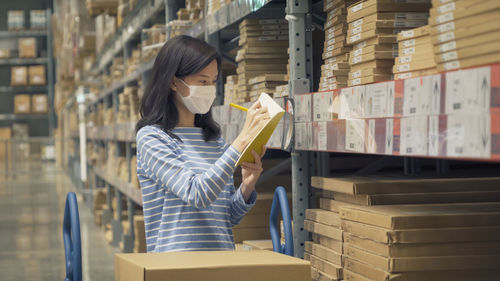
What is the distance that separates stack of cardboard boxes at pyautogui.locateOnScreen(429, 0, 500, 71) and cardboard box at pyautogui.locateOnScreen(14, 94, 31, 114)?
22.7m

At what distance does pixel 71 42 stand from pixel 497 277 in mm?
12922

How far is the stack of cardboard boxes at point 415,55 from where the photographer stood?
1.83 m

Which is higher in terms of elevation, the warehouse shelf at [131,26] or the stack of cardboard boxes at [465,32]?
the warehouse shelf at [131,26]

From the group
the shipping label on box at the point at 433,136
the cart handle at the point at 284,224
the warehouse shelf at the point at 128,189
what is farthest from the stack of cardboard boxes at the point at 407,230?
the warehouse shelf at the point at 128,189

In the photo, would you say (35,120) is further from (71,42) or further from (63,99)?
(71,42)

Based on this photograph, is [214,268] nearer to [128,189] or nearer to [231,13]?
[231,13]

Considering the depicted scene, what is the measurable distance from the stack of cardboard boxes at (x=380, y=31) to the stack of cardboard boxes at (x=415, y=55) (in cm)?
20

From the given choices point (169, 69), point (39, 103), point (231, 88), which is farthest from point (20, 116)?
point (169, 69)

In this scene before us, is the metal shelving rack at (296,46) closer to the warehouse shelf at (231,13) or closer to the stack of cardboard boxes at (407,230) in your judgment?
the warehouse shelf at (231,13)

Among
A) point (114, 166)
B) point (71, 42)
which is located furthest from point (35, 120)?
point (114, 166)

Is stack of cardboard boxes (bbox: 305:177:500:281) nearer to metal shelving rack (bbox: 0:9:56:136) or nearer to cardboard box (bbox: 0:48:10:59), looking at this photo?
metal shelving rack (bbox: 0:9:56:136)

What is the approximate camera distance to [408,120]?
1688 mm

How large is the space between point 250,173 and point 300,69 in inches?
17.9

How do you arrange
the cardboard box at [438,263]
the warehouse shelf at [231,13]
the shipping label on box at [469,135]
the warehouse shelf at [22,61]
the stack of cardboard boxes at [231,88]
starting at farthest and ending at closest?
the warehouse shelf at [22,61]
the stack of cardboard boxes at [231,88]
the warehouse shelf at [231,13]
the cardboard box at [438,263]
the shipping label on box at [469,135]
